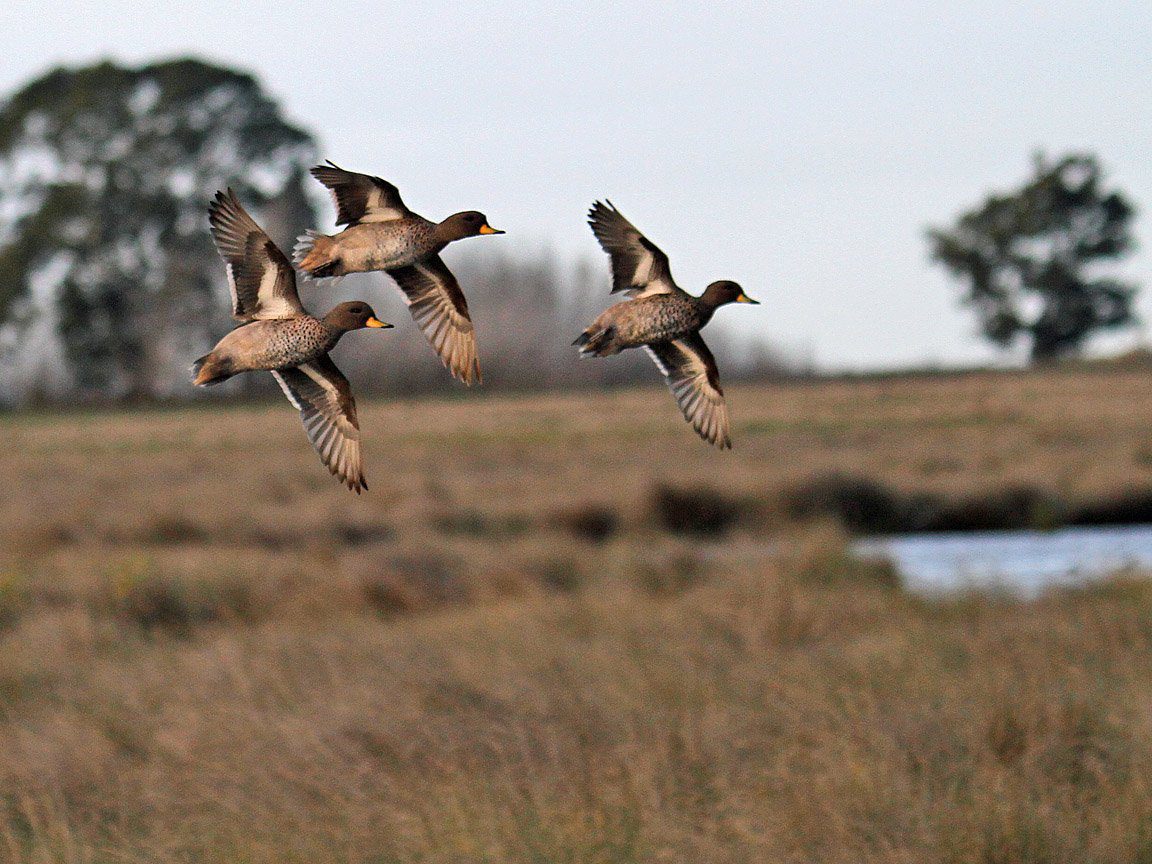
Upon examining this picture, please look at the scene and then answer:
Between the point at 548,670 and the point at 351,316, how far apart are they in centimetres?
2027

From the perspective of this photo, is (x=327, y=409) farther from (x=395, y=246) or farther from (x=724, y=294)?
(x=724, y=294)

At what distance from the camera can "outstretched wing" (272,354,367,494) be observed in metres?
1.52

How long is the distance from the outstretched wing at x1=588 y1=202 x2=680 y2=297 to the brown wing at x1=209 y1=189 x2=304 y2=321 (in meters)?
0.31

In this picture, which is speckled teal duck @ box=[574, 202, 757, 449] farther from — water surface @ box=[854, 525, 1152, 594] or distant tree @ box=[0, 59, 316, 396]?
water surface @ box=[854, 525, 1152, 594]

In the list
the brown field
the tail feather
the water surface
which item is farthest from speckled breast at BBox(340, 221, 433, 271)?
the water surface

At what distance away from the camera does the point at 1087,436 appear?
51750mm

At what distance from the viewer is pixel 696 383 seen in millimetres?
1677

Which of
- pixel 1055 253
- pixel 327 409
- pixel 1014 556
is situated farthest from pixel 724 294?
pixel 1014 556

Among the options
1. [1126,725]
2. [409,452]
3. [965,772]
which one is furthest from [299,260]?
[409,452]

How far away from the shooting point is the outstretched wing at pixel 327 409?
152 centimetres

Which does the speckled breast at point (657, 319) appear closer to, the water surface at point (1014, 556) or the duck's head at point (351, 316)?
the duck's head at point (351, 316)

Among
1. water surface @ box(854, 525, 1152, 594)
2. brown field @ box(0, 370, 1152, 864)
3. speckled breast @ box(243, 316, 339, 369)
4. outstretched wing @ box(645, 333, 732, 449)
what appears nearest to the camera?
speckled breast @ box(243, 316, 339, 369)

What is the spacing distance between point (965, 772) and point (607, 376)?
1352 cm

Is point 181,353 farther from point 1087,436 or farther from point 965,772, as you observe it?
point 1087,436
